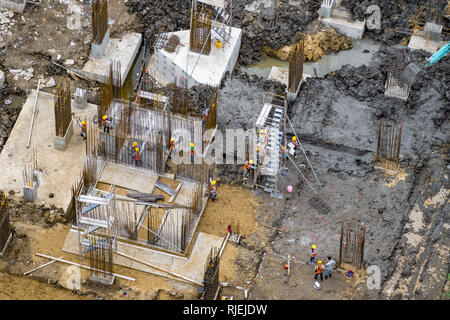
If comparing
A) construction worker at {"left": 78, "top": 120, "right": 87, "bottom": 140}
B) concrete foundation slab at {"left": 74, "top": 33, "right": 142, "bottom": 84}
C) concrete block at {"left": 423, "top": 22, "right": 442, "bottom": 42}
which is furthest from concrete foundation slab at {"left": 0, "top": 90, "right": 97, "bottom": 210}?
concrete block at {"left": 423, "top": 22, "right": 442, "bottom": 42}

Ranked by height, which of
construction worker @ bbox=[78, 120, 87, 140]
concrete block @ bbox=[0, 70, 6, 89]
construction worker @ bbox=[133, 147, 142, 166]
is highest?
concrete block @ bbox=[0, 70, 6, 89]

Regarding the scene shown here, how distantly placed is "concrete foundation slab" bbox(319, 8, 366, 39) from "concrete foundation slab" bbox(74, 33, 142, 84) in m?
9.51

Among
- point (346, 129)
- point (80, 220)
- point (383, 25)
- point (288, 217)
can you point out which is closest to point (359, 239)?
point (288, 217)

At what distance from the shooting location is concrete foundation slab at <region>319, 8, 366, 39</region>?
51.0m

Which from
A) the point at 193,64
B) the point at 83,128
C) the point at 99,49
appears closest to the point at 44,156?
the point at 83,128

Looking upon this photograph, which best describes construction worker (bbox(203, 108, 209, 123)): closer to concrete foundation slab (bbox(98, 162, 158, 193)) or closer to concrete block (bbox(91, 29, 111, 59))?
concrete foundation slab (bbox(98, 162, 158, 193))

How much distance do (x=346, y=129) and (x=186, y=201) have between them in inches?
323

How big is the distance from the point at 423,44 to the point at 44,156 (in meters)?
19.4

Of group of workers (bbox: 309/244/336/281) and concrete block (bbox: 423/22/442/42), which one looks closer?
group of workers (bbox: 309/244/336/281)

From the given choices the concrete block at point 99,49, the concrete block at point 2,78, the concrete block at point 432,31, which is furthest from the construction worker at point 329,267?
the concrete block at point 2,78

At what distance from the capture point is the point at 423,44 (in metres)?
50.6

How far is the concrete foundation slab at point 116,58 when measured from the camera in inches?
1900

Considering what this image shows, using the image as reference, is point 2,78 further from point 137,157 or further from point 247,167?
point 247,167

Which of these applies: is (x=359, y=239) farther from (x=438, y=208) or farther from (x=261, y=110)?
(x=261, y=110)
